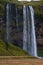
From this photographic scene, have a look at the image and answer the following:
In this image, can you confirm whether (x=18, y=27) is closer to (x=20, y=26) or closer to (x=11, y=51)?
(x=20, y=26)

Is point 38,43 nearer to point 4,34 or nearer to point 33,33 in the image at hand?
point 33,33

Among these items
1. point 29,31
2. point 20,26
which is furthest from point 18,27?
point 29,31

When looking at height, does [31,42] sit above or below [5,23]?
below

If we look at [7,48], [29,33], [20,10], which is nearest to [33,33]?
[29,33]

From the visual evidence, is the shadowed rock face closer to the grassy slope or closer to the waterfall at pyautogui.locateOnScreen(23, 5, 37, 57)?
the waterfall at pyautogui.locateOnScreen(23, 5, 37, 57)

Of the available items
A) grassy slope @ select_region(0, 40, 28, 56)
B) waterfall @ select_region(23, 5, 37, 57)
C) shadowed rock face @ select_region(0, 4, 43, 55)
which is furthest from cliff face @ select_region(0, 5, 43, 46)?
grassy slope @ select_region(0, 40, 28, 56)

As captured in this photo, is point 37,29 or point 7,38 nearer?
point 7,38

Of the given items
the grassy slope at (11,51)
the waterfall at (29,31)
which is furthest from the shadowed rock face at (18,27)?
the grassy slope at (11,51)

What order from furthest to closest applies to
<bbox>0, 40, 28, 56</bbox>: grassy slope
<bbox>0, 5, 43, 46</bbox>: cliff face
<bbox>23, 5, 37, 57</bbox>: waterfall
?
<bbox>23, 5, 37, 57</bbox>: waterfall, <bbox>0, 5, 43, 46</bbox>: cliff face, <bbox>0, 40, 28, 56</bbox>: grassy slope

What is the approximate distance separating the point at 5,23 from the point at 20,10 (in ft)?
6.21

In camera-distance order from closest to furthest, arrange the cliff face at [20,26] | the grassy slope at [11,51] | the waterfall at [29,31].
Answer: the grassy slope at [11,51] → the cliff face at [20,26] → the waterfall at [29,31]

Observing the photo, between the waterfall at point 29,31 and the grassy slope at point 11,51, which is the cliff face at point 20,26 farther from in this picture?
the grassy slope at point 11,51

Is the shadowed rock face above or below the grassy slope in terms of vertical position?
above

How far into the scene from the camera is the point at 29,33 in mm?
25844
